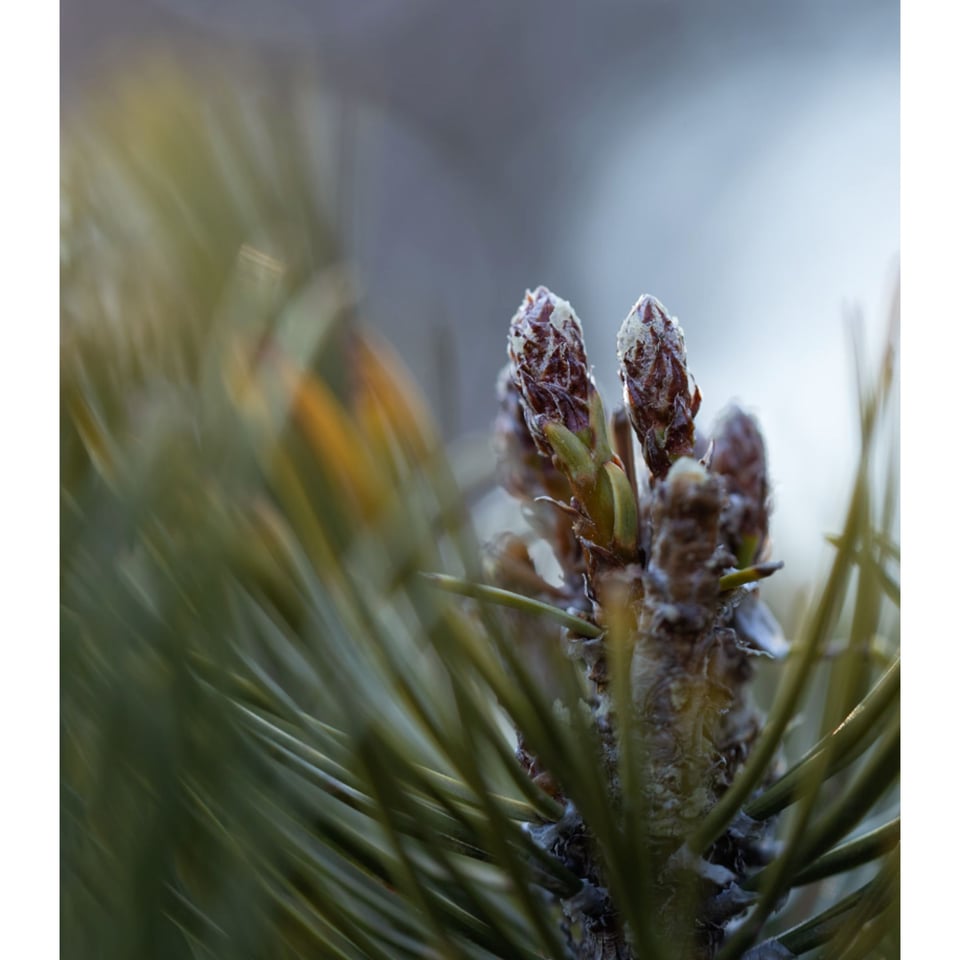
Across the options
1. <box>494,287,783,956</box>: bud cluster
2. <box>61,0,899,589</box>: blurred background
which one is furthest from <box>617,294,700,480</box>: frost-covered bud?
<box>61,0,899,589</box>: blurred background

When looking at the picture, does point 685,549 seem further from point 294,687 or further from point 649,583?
point 294,687

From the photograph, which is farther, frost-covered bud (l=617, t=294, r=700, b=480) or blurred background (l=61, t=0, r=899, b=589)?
blurred background (l=61, t=0, r=899, b=589)

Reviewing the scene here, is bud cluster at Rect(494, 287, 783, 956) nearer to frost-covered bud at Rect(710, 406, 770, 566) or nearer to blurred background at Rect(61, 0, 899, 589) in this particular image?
frost-covered bud at Rect(710, 406, 770, 566)

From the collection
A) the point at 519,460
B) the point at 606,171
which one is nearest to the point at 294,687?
the point at 519,460

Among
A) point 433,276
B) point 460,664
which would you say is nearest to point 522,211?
point 433,276
